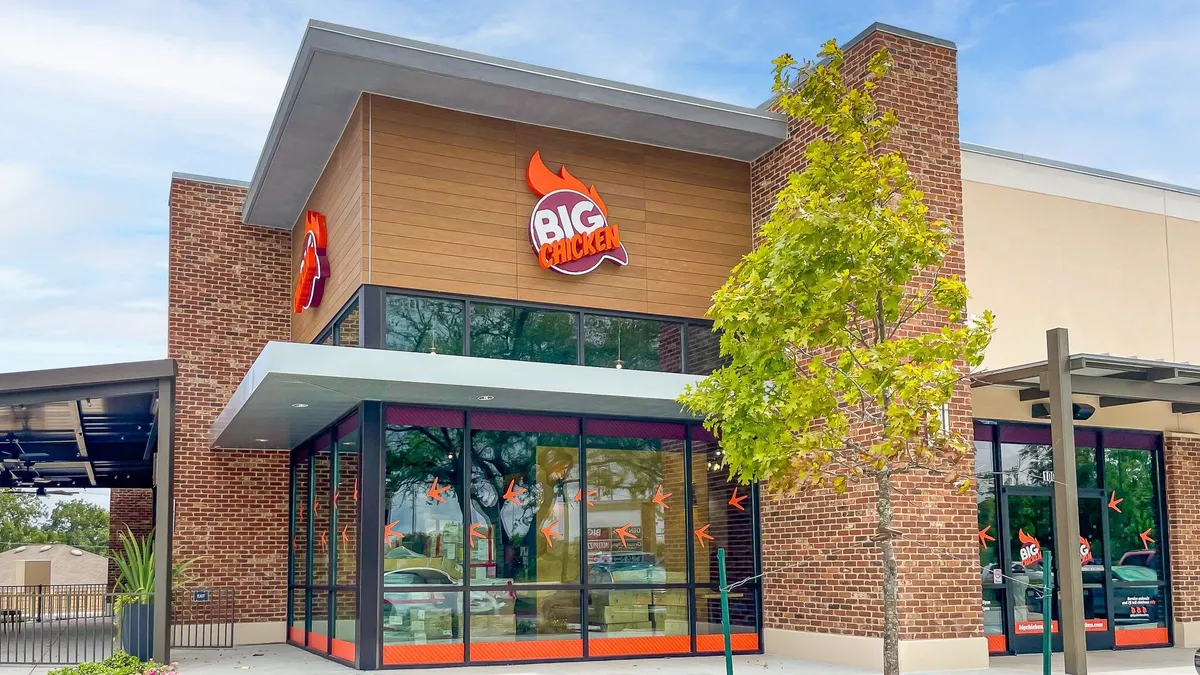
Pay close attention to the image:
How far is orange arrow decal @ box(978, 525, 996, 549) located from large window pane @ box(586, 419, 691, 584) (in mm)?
3769

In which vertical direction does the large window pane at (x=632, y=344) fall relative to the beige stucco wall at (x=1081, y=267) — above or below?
below

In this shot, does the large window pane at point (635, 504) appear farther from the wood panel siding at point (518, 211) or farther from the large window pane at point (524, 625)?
the wood panel siding at point (518, 211)

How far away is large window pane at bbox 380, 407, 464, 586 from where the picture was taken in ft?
40.7

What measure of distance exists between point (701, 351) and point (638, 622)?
3.42m

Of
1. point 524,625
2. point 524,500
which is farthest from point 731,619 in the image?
point 524,500

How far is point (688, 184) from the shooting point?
A: 1467 centimetres

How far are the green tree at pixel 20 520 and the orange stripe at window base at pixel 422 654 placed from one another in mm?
43034

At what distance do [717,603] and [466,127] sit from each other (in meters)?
6.53

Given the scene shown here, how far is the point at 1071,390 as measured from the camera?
1246 centimetres

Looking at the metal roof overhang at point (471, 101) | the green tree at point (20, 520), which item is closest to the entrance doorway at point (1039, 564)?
the metal roof overhang at point (471, 101)

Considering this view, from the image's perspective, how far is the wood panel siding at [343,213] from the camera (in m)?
12.8

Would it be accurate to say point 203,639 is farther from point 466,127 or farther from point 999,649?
point 999,649

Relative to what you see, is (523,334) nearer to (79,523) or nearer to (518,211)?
(518,211)

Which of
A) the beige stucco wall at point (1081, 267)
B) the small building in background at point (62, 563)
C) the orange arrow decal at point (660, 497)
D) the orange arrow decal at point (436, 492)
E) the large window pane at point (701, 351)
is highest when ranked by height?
the beige stucco wall at point (1081, 267)
